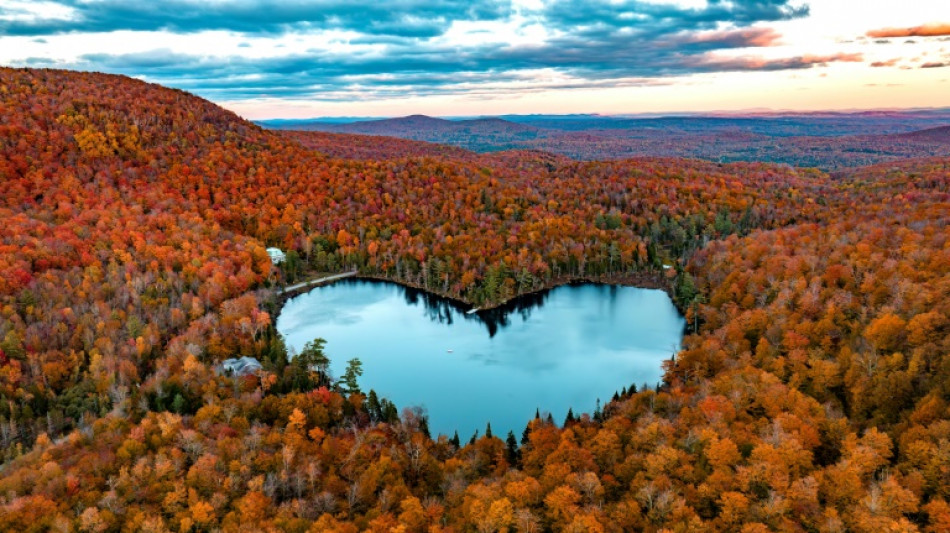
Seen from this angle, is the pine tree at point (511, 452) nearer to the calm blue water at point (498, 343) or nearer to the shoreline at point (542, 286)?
the calm blue water at point (498, 343)

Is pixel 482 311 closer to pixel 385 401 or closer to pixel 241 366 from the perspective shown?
pixel 385 401

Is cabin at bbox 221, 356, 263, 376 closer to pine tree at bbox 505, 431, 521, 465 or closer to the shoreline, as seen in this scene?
pine tree at bbox 505, 431, 521, 465

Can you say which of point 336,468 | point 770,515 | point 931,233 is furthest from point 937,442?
point 931,233

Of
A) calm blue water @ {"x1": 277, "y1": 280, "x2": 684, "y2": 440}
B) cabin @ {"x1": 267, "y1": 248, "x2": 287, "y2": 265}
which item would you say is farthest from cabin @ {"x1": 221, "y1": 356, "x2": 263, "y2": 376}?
cabin @ {"x1": 267, "y1": 248, "x2": 287, "y2": 265}

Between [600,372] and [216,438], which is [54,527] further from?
[600,372]

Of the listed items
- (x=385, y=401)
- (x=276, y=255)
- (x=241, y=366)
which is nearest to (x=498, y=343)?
(x=385, y=401)

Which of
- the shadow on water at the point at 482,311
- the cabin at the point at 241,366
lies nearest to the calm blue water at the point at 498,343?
the shadow on water at the point at 482,311
